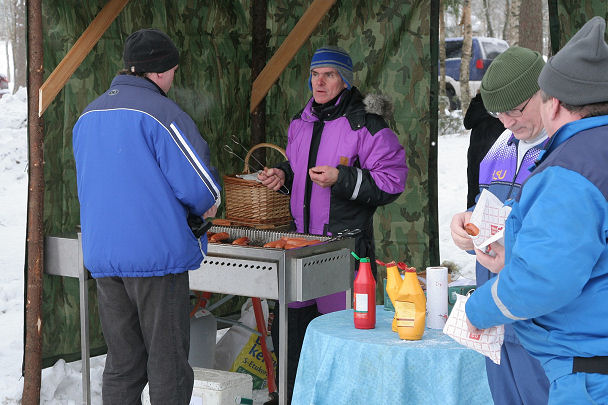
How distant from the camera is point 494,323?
6.55 ft

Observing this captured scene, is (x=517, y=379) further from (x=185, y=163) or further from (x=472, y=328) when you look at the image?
(x=185, y=163)

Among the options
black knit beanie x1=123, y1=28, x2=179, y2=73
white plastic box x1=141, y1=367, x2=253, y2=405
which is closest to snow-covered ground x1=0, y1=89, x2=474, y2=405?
white plastic box x1=141, y1=367, x2=253, y2=405

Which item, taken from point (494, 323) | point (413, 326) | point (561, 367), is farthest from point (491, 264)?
point (413, 326)

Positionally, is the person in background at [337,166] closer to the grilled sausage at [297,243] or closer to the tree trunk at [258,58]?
the grilled sausage at [297,243]

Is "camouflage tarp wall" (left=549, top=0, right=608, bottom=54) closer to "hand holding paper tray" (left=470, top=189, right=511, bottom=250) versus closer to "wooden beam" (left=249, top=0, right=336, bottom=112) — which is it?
"wooden beam" (left=249, top=0, right=336, bottom=112)

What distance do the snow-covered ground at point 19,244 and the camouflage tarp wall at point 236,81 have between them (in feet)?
0.62

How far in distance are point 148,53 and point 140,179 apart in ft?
1.73

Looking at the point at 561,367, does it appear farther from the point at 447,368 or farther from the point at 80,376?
the point at 80,376

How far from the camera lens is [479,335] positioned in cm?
210

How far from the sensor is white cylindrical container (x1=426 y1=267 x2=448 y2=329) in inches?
116

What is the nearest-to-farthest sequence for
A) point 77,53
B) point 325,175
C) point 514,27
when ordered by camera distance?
point 325,175
point 77,53
point 514,27

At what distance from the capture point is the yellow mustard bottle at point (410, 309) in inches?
111

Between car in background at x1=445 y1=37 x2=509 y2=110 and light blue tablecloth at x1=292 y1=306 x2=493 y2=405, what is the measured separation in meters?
12.7

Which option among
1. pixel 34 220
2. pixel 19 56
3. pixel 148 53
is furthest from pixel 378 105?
pixel 19 56
